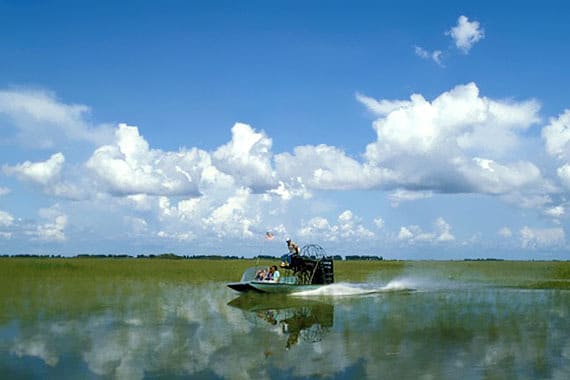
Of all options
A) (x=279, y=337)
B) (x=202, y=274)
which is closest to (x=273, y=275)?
(x=279, y=337)

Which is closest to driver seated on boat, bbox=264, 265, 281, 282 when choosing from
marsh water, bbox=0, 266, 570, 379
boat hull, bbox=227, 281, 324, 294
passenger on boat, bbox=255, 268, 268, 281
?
passenger on boat, bbox=255, 268, 268, 281

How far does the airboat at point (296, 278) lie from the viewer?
112 ft

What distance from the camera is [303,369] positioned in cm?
1541

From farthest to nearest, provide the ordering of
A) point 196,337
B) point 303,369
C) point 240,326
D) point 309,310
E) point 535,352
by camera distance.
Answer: point 309,310, point 240,326, point 196,337, point 535,352, point 303,369

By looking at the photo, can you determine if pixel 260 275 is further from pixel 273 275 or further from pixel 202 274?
pixel 202 274

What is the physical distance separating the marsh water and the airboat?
740mm

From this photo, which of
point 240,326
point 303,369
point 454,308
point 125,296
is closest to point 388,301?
point 454,308

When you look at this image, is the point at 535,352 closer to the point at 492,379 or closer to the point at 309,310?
the point at 492,379

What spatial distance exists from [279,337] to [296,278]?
50.4 feet

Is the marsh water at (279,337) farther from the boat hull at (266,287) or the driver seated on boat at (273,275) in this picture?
the driver seated on boat at (273,275)

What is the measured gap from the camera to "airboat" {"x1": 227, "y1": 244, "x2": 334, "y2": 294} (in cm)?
3412

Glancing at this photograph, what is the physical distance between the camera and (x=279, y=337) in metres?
20.7

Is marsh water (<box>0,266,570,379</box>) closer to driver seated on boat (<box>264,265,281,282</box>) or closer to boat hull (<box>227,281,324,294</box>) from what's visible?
boat hull (<box>227,281,324,294</box>)

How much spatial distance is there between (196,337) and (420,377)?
326 inches
